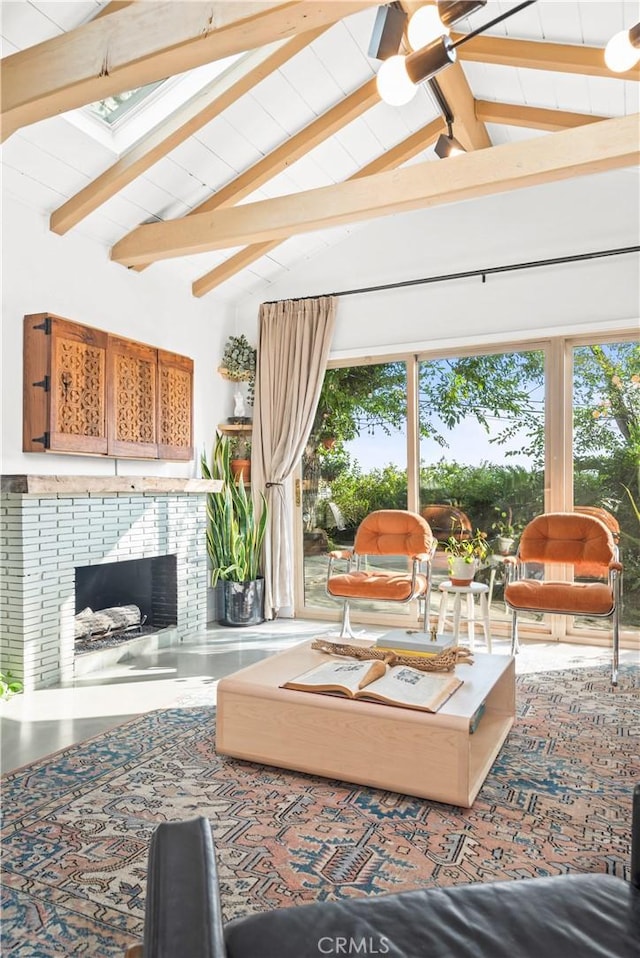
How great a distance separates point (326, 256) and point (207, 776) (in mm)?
4069

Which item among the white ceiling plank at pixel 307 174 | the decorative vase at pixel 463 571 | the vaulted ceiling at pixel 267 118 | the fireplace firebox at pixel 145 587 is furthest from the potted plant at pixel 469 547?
the white ceiling plank at pixel 307 174

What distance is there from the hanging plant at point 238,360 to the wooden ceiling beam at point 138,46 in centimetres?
272

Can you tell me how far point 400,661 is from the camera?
8.51 ft

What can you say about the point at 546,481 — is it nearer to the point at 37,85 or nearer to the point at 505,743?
the point at 505,743

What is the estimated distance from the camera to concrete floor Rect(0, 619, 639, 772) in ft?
9.18

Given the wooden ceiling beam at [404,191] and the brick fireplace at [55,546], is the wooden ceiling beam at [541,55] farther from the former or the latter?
the brick fireplace at [55,546]

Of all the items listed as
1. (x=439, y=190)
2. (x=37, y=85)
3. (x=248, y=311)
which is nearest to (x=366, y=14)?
(x=439, y=190)

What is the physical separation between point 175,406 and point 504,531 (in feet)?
8.26

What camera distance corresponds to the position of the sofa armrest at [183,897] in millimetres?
785

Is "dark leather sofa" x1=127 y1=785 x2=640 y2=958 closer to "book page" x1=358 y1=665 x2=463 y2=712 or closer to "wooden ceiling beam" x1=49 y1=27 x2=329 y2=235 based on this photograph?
"book page" x1=358 y1=665 x2=463 y2=712

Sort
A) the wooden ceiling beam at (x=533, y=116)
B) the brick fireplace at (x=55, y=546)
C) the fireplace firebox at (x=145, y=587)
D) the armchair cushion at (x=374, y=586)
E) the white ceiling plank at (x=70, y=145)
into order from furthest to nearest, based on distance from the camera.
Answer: the fireplace firebox at (x=145, y=587), the armchair cushion at (x=374, y=586), the wooden ceiling beam at (x=533, y=116), the brick fireplace at (x=55, y=546), the white ceiling plank at (x=70, y=145)

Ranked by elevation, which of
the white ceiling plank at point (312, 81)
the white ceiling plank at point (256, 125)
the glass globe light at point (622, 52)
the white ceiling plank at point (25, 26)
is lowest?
the glass globe light at point (622, 52)

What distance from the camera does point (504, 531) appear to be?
469 cm

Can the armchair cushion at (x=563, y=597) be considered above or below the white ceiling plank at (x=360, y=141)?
below
